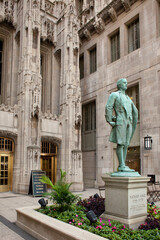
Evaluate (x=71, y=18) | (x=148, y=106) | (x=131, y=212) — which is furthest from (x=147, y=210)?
(x=71, y=18)

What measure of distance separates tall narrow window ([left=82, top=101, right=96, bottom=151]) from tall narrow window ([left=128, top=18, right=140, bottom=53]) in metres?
6.43

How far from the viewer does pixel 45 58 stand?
2377 centimetres

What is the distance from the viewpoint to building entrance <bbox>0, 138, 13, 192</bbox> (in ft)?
58.3

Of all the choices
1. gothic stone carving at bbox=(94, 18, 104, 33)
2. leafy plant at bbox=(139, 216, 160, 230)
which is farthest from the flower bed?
gothic stone carving at bbox=(94, 18, 104, 33)

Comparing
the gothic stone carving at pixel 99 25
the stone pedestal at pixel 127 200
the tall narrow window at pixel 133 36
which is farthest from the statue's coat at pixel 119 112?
the gothic stone carving at pixel 99 25

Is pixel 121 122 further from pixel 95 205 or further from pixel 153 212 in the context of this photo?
pixel 95 205

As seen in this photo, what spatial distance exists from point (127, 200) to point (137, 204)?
438 millimetres

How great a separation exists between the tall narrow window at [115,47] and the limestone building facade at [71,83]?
3.4 inches

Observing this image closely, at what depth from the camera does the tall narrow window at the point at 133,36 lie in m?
19.5

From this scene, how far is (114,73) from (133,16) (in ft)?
15.3

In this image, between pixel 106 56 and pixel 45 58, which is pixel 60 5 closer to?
pixel 45 58

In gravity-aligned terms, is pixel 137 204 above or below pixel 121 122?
below

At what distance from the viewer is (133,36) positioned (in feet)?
65.4

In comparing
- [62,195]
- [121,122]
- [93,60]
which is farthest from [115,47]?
[62,195]
